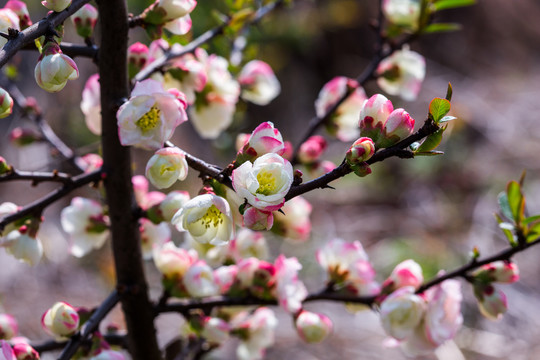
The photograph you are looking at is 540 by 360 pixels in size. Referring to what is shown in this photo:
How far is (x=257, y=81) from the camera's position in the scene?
2.56ft

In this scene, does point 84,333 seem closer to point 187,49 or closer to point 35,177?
point 35,177

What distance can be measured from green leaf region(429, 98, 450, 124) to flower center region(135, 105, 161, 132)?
0.23m

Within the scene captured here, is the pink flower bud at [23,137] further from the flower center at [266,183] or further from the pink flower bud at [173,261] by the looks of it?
the flower center at [266,183]

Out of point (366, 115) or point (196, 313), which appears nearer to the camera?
point (366, 115)

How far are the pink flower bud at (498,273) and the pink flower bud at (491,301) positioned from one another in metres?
0.01

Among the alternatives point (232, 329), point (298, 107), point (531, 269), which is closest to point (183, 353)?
point (232, 329)

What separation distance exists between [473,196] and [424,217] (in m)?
0.28

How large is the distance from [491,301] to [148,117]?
1.39 ft

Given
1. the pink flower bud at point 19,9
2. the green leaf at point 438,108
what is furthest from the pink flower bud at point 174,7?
the green leaf at point 438,108

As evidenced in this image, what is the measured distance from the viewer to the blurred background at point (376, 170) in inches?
61.3

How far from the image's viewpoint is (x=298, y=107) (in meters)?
3.31

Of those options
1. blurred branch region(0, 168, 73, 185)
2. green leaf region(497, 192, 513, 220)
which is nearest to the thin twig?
blurred branch region(0, 168, 73, 185)

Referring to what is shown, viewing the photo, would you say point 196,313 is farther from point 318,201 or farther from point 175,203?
point 318,201

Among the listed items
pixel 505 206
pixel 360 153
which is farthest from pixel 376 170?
pixel 360 153
